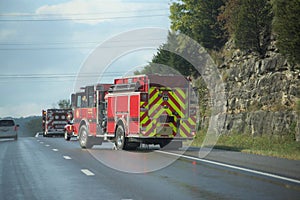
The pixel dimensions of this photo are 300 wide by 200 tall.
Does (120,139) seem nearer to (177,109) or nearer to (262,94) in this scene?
(177,109)

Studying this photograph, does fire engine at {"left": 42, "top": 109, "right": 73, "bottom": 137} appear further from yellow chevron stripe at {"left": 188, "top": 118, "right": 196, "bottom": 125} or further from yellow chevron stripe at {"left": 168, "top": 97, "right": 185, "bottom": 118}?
yellow chevron stripe at {"left": 188, "top": 118, "right": 196, "bottom": 125}

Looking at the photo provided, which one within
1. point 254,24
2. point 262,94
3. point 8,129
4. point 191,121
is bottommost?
point 191,121

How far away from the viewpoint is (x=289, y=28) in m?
27.3

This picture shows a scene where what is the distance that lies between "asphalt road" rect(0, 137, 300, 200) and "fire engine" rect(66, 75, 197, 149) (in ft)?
→ 12.8

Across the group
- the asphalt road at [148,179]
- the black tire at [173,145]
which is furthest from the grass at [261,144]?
the asphalt road at [148,179]

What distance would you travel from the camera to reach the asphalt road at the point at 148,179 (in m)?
11.1

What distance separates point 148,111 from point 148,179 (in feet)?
32.0

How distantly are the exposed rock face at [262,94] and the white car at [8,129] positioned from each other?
58.0 ft

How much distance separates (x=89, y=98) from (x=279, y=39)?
29.9ft

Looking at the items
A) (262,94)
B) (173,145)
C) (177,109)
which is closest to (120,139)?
(173,145)

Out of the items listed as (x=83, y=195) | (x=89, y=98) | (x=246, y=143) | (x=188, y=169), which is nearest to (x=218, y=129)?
(x=246, y=143)

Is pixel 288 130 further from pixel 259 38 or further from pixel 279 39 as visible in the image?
pixel 259 38

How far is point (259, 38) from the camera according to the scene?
122 feet

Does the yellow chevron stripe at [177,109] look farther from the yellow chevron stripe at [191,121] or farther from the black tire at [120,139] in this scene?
the black tire at [120,139]
